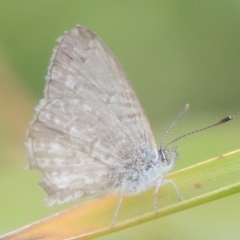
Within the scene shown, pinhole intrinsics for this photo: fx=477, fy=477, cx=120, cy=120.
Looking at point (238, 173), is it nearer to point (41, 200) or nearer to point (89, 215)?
point (89, 215)

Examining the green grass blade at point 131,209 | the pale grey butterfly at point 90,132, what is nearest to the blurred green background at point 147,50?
the pale grey butterfly at point 90,132

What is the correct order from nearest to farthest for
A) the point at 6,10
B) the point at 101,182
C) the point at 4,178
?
the point at 101,182
the point at 4,178
the point at 6,10

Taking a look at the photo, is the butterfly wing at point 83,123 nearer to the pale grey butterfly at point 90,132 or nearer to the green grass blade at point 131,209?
the pale grey butterfly at point 90,132

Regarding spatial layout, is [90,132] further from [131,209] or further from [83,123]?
[131,209]

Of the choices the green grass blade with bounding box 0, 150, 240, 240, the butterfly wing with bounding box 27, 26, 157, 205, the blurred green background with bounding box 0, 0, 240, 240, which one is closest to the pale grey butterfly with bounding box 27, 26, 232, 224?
the butterfly wing with bounding box 27, 26, 157, 205

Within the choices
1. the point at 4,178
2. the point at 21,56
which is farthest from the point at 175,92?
the point at 4,178

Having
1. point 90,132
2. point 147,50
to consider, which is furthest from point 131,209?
point 147,50

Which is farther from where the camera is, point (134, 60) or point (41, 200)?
point (134, 60)
